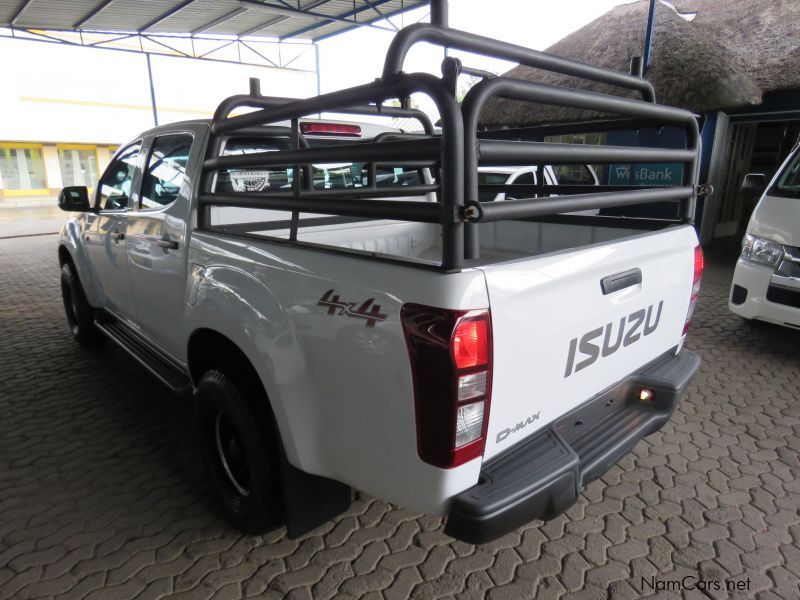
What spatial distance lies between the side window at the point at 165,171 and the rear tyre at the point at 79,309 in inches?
69.8

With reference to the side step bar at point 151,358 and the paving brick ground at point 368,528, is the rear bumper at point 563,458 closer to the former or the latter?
the paving brick ground at point 368,528

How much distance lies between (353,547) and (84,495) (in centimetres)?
148

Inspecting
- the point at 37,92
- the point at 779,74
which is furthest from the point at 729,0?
the point at 37,92

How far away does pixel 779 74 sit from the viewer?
9125 millimetres

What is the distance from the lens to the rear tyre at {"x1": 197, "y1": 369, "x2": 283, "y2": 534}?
2.16 m

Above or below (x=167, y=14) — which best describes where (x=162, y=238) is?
below

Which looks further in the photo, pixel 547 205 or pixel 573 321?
pixel 573 321

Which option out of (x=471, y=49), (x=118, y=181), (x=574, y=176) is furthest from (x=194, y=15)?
(x=471, y=49)

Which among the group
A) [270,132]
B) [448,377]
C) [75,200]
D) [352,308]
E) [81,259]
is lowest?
[81,259]

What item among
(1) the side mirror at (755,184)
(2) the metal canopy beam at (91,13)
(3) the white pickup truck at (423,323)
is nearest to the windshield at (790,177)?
(1) the side mirror at (755,184)

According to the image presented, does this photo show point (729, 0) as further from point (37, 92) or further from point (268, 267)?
point (37, 92)

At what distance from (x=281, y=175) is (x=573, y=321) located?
2.08 m

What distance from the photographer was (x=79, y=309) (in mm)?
4645

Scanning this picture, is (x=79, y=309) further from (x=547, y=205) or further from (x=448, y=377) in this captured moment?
(x=547, y=205)
